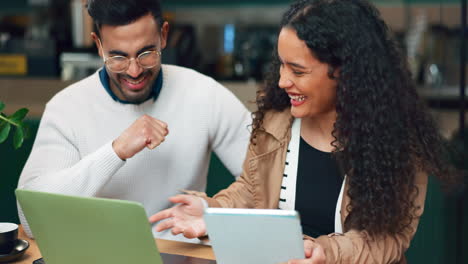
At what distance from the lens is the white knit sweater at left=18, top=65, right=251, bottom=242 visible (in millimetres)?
1932

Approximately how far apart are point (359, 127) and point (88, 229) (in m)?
0.69

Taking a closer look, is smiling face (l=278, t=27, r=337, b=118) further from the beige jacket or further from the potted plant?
the potted plant

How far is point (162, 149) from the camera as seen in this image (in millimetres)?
2004

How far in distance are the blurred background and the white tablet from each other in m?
0.76

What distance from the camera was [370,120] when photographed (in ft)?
5.33

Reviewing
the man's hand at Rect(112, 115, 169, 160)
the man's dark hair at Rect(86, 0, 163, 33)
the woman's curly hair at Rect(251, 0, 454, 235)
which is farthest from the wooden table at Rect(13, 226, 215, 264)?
the man's dark hair at Rect(86, 0, 163, 33)

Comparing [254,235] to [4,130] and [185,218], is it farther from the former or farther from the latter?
[4,130]

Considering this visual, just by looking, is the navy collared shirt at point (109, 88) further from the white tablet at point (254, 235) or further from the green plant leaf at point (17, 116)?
the white tablet at point (254, 235)

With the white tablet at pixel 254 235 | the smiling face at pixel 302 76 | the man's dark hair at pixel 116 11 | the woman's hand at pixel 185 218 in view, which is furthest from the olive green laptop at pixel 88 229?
the man's dark hair at pixel 116 11

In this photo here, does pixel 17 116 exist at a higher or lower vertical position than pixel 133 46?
lower

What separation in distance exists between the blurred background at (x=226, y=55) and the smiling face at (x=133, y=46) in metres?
0.52

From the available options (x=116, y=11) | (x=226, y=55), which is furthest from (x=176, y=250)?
(x=226, y=55)

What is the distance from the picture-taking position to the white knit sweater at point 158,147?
1932mm

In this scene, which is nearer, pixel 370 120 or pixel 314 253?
pixel 314 253
